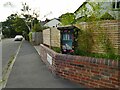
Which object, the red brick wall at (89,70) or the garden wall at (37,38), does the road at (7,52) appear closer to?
the garden wall at (37,38)

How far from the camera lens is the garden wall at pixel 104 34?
26.0ft

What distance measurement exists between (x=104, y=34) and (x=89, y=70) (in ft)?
5.66

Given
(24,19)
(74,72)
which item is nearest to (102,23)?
(74,72)

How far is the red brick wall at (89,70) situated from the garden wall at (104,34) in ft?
3.92

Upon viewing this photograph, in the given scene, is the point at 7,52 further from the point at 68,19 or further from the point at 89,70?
the point at 89,70

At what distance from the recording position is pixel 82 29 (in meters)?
9.09

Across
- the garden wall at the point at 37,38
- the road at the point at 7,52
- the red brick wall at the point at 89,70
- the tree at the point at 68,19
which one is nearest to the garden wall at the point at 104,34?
the red brick wall at the point at 89,70

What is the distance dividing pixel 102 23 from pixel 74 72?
2.03 m

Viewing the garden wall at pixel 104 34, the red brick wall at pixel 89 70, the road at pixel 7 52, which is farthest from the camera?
the road at pixel 7 52

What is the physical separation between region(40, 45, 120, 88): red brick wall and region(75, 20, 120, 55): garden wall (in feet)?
3.92

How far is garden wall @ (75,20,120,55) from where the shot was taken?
26.0 feet

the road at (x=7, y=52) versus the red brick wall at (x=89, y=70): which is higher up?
the red brick wall at (x=89, y=70)

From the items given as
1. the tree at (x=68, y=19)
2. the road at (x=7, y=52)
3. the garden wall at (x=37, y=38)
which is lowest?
the road at (x=7, y=52)

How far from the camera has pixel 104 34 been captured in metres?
8.15
